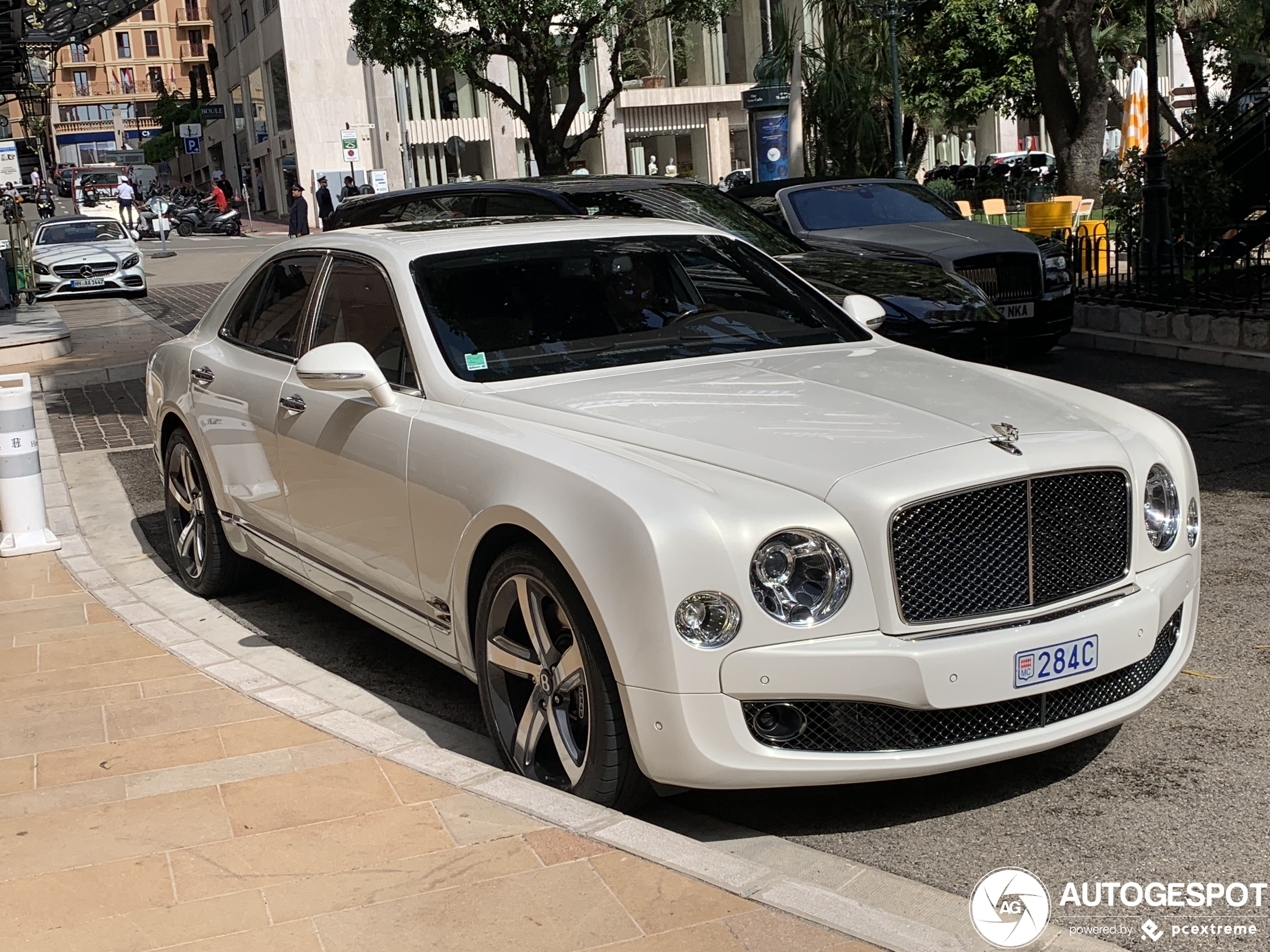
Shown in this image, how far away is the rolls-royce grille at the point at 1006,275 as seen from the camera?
1229 cm

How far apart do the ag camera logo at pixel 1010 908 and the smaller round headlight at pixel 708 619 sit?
867 millimetres

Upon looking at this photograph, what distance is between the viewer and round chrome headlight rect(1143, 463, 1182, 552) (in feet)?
13.9

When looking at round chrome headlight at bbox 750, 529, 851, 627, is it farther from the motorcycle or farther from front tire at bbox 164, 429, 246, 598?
the motorcycle

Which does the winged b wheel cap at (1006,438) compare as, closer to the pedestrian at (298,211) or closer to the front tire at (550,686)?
the front tire at (550,686)

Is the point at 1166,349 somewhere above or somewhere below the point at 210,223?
below

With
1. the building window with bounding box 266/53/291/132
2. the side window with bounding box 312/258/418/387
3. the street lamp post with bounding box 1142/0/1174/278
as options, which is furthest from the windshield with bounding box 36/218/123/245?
the building window with bounding box 266/53/291/132

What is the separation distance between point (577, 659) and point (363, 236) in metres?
2.36

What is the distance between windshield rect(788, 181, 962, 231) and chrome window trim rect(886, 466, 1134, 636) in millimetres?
9214

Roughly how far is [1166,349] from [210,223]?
156ft

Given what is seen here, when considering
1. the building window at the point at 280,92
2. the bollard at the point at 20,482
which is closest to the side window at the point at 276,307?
the bollard at the point at 20,482

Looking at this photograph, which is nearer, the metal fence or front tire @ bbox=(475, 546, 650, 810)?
front tire @ bbox=(475, 546, 650, 810)

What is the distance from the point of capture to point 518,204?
11.7 metres

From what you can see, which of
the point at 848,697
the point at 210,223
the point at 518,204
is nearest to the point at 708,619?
the point at 848,697

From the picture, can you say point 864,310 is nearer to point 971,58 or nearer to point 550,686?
point 550,686
